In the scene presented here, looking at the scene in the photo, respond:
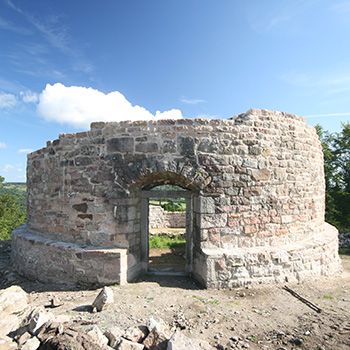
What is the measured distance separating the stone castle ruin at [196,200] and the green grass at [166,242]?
3487 mm

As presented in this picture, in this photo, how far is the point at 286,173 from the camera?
20.6 feet

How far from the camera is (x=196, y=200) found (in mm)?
5855

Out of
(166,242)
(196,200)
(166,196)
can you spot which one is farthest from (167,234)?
(196,200)

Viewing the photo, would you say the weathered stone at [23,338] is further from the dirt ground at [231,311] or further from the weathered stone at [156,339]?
the weathered stone at [156,339]

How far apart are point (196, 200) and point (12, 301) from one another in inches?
143

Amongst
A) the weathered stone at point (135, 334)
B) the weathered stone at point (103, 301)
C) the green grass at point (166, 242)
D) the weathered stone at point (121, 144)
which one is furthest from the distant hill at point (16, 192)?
the weathered stone at point (135, 334)

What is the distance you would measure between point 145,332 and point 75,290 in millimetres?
2582

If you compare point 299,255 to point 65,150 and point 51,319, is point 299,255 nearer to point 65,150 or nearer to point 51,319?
point 51,319

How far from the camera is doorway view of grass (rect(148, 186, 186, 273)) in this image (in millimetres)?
7636

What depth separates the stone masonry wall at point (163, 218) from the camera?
13.3m

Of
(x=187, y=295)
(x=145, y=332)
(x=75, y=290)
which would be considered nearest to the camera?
(x=145, y=332)

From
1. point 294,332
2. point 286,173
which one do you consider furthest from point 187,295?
point 286,173

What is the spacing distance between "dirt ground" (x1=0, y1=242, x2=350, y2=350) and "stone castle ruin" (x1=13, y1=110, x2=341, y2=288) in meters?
0.33

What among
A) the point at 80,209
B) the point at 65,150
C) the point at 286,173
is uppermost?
the point at 65,150
